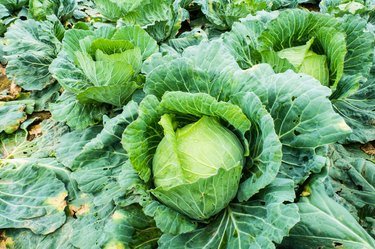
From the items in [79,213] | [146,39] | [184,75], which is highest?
[184,75]

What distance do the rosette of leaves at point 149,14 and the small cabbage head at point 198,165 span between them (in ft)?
6.75

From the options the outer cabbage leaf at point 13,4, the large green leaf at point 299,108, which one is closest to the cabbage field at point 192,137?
the large green leaf at point 299,108

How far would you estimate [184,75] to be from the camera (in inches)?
91.5

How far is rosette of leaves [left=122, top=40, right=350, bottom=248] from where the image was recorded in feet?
6.50

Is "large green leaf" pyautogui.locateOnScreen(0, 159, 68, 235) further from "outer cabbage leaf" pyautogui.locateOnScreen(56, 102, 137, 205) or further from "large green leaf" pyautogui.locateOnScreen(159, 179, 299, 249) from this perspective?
"large green leaf" pyautogui.locateOnScreen(159, 179, 299, 249)

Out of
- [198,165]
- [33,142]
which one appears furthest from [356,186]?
[33,142]

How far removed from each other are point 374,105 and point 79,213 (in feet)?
8.79

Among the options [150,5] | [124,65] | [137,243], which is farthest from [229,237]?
[150,5]

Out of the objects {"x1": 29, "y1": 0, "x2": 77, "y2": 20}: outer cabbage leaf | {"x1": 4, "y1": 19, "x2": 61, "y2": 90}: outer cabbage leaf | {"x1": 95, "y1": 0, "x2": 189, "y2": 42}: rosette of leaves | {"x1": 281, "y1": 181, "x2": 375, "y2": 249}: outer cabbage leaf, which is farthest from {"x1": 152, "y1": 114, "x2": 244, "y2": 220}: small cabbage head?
{"x1": 29, "y1": 0, "x2": 77, "y2": 20}: outer cabbage leaf

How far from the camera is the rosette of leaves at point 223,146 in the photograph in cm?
198

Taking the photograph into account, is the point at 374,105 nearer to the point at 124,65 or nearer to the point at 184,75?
the point at 184,75

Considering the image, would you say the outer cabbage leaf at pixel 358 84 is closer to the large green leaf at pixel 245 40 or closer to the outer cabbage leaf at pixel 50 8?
the large green leaf at pixel 245 40

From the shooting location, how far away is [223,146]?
6.84 feet

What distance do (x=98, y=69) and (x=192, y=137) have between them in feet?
3.97
